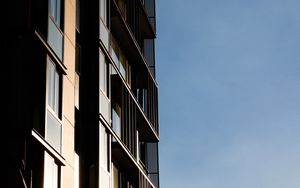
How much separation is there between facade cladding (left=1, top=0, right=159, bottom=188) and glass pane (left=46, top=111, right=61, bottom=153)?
0.03m

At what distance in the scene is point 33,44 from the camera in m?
22.2

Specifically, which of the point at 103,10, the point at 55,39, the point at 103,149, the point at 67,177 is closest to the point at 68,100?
the point at 55,39

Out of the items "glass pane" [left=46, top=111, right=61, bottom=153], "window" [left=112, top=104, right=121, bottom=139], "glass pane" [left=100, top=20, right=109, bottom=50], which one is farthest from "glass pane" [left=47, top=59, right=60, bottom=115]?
"window" [left=112, top=104, right=121, bottom=139]

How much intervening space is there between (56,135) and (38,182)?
7.13 feet

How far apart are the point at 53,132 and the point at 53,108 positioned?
0.77 metres

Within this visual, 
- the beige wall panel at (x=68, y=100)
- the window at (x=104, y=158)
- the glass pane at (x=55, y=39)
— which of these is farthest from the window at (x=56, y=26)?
the window at (x=104, y=158)

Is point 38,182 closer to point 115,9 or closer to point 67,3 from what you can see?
point 67,3

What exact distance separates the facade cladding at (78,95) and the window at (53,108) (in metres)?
0.03

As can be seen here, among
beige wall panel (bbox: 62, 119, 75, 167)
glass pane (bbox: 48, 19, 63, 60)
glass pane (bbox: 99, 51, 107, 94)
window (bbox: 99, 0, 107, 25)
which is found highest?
window (bbox: 99, 0, 107, 25)

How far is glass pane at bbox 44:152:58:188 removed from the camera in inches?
871

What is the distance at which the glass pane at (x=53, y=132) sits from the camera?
74.4ft

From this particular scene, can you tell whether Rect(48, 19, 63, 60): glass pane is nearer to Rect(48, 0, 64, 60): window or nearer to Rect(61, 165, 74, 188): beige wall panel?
Rect(48, 0, 64, 60): window

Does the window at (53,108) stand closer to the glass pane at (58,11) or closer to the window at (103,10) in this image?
the glass pane at (58,11)

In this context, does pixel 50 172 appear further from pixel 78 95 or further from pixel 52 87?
pixel 78 95
